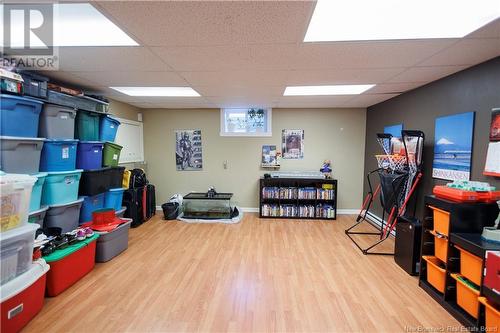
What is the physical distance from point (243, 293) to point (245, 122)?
3488 millimetres

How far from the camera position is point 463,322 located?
176 cm

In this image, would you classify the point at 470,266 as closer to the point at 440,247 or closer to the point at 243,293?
the point at 440,247

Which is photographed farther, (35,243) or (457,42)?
(35,243)

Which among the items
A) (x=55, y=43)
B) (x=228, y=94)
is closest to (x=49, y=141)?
(x=55, y=43)

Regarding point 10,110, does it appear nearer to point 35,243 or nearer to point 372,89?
point 35,243

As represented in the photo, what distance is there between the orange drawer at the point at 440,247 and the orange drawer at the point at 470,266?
0.13 meters

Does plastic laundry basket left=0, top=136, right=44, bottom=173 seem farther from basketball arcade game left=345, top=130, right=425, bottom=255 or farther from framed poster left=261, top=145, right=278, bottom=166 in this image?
basketball arcade game left=345, top=130, right=425, bottom=255

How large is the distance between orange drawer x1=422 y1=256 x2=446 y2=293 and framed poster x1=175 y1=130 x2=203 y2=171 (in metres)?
4.08

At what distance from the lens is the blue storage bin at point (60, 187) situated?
238 centimetres

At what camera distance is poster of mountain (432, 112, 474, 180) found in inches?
89.9

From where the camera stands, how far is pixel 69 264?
2.21 meters

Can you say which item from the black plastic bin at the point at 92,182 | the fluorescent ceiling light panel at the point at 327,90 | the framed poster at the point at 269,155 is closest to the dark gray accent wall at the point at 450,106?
the fluorescent ceiling light panel at the point at 327,90

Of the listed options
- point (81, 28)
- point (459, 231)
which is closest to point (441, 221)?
Answer: point (459, 231)

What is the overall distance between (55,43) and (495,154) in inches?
156
